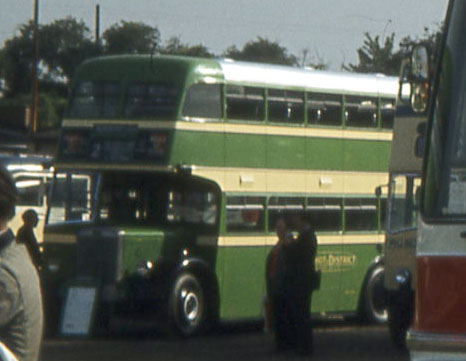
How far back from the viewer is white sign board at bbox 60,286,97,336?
22.4m

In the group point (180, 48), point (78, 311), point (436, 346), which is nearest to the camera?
point (436, 346)

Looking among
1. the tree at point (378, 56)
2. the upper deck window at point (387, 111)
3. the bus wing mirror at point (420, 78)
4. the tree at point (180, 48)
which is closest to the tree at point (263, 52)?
the tree at point (180, 48)

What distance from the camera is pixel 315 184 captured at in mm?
25594

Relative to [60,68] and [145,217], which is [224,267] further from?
[60,68]

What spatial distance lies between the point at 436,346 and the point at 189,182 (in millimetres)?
14614

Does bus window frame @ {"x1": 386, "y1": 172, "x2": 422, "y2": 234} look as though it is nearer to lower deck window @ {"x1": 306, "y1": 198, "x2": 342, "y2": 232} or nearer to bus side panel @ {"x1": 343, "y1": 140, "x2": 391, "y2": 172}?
lower deck window @ {"x1": 306, "y1": 198, "x2": 342, "y2": 232}

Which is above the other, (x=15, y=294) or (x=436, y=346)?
(x=15, y=294)

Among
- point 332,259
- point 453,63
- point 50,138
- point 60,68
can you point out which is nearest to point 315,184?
point 332,259

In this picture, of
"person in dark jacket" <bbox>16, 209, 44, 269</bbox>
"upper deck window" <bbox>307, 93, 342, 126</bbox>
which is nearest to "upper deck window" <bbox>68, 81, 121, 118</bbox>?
"person in dark jacket" <bbox>16, 209, 44, 269</bbox>

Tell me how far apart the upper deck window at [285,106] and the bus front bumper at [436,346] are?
1560 centimetres

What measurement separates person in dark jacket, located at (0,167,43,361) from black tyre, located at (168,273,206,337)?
17.0m

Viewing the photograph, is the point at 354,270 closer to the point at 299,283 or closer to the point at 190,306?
the point at 190,306

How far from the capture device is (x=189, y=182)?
23.7 meters

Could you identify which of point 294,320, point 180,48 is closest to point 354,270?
point 294,320
